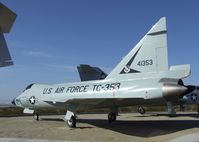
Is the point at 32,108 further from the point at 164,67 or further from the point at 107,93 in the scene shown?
the point at 164,67

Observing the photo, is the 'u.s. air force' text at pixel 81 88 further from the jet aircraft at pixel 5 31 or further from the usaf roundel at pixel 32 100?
the jet aircraft at pixel 5 31

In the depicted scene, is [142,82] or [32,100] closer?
[142,82]

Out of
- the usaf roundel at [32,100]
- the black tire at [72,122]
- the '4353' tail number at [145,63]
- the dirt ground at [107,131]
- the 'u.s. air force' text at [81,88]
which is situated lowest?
the dirt ground at [107,131]

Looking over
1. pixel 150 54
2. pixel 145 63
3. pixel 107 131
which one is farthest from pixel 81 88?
pixel 150 54

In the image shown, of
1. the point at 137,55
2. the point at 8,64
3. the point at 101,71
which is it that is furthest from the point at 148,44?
the point at 101,71

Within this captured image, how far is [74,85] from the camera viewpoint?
60.6ft

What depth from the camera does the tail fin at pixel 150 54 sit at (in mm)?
14062

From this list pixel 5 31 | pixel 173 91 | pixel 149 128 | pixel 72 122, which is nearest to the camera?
pixel 5 31

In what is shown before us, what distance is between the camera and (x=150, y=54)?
47.5 ft

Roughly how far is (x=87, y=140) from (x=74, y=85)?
7.33m

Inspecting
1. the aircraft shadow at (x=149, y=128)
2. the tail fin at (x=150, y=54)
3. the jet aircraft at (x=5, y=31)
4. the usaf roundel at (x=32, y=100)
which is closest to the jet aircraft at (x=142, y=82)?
the tail fin at (x=150, y=54)

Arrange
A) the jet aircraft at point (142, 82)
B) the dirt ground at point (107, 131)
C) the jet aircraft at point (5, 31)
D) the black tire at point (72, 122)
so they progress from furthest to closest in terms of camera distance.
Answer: the black tire at point (72, 122) < the jet aircraft at point (142, 82) < the dirt ground at point (107, 131) < the jet aircraft at point (5, 31)

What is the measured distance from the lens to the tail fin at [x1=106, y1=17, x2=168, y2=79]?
14062 mm

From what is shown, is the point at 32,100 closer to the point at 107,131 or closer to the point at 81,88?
the point at 81,88
